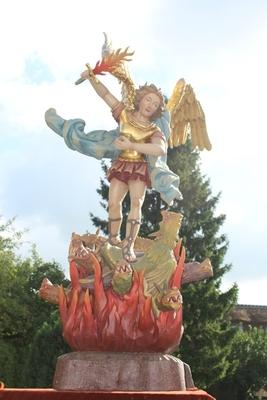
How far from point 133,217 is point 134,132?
1318 millimetres

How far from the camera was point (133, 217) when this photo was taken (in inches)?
406

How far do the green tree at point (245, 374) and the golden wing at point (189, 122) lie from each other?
16314 mm

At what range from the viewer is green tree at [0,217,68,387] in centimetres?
2392

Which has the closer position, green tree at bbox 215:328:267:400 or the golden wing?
the golden wing

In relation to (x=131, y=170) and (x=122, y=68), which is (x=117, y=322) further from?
(x=122, y=68)

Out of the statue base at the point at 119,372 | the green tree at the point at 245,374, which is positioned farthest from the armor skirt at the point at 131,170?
the green tree at the point at 245,374

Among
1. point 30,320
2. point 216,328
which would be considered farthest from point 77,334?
point 30,320

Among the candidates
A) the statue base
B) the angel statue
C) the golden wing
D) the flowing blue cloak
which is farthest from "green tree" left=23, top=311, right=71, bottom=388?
the statue base

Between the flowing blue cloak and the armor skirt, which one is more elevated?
the flowing blue cloak

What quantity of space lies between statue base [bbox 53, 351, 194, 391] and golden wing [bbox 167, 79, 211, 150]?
4.09 meters

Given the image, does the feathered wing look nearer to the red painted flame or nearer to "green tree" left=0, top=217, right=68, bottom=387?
the red painted flame

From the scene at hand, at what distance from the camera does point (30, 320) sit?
1006 inches

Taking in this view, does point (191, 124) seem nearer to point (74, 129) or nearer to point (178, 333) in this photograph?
point (74, 129)

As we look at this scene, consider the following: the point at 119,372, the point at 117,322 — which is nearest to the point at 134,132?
the point at 117,322
